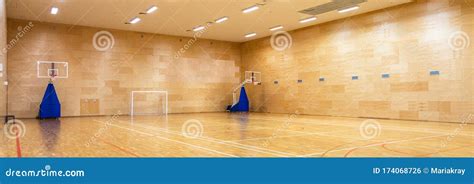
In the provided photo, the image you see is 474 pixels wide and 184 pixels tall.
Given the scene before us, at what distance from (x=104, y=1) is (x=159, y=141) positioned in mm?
9379

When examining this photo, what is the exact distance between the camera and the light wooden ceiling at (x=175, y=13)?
629 inches

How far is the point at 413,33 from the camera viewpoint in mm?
15945

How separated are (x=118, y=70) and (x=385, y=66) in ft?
48.2

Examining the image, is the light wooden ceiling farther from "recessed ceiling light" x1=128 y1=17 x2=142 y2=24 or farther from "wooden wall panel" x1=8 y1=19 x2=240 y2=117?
"wooden wall panel" x1=8 y1=19 x2=240 y2=117

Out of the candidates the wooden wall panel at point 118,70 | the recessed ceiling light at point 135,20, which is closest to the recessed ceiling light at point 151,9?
the recessed ceiling light at point 135,20

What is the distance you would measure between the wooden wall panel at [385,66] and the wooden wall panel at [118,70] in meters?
4.31

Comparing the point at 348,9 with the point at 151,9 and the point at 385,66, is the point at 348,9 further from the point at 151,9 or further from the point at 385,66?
the point at 151,9

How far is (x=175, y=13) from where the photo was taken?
17.9 metres

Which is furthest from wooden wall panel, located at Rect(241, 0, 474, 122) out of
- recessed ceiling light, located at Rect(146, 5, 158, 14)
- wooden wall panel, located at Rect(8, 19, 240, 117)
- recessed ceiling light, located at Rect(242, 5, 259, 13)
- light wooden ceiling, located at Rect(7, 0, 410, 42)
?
recessed ceiling light, located at Rect(146, 5, 158, 14)

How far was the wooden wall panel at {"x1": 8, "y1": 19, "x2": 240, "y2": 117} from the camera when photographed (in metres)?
18.8

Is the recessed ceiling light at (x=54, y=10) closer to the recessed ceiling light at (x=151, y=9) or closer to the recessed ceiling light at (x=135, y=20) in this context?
the recessed ceiling light at (x=135, y=20)

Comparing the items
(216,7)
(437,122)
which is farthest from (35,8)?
(437,122)

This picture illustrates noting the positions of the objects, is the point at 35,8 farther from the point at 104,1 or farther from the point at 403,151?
the point at 403,151

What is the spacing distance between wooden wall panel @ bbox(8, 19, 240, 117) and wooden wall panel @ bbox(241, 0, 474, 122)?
4306mm
